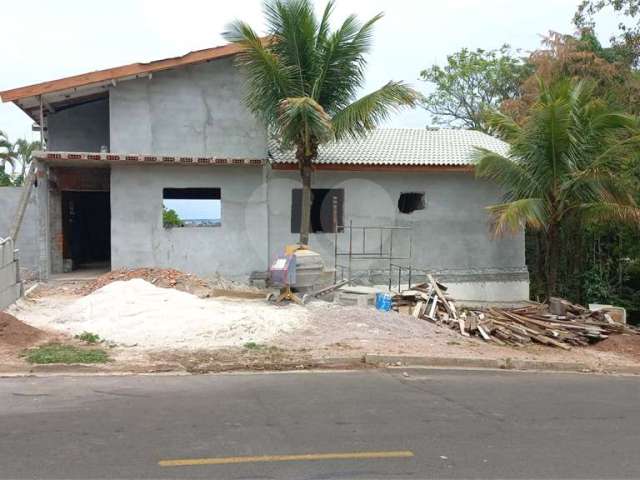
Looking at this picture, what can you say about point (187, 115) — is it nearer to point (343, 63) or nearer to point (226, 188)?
point (226, 188)

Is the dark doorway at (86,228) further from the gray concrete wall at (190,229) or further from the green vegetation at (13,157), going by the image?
the green vegetation at (13,157)

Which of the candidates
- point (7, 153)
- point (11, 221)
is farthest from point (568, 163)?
point (7, 153)

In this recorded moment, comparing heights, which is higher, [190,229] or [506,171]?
[506,171]

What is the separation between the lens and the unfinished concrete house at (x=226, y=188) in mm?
15078

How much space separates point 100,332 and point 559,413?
717 centimetres

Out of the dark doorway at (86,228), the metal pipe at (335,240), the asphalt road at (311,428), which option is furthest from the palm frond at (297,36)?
the asphalt road at (311,428)

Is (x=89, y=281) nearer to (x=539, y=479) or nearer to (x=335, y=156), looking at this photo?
(x=335, y=156)

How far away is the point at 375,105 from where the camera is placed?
14258 mm

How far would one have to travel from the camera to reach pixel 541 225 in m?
15.0

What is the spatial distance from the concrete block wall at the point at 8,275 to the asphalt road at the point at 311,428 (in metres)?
4.26

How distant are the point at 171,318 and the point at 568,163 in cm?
1015

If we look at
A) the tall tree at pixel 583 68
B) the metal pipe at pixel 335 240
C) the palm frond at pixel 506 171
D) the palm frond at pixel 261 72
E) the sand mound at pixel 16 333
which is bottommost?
the sand mound at pixel 16 333

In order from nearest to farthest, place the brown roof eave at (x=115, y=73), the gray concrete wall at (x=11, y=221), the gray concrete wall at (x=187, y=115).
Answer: the brown roof eave at (x=115, y=73) < the gray concrete wall at (x=187, y=115) < the gray concrete wall at (x=11, y=221)

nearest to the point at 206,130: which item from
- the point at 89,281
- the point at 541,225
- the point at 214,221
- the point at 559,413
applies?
the point at 214,221
